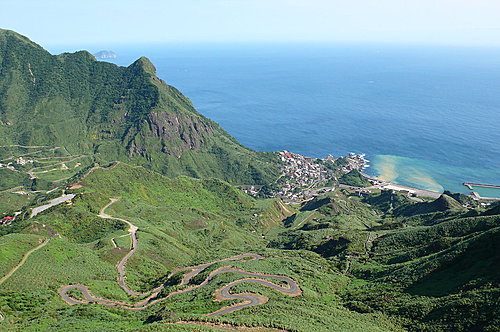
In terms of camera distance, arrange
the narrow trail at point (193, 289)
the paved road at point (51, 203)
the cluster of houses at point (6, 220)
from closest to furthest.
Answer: the narrow trail at point (193, 289) → the paved road at point (51, 203) → the cluster of houses at point (6, 220)

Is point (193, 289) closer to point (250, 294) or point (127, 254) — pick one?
point (250, 294)

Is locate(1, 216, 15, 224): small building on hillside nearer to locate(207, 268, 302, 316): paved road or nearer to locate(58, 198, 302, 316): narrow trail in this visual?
locate(58, 198, 302, 316): narrow trail

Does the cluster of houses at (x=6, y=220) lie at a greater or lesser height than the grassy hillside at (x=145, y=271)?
lesser

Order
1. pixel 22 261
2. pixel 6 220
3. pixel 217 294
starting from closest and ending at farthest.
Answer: pixel 217 294
pixel 22 261
pixel 6 220

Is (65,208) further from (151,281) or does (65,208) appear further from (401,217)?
(401,217)

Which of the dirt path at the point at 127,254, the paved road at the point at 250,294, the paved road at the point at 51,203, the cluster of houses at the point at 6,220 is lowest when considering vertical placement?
the cluster of houses at the point at 6,220

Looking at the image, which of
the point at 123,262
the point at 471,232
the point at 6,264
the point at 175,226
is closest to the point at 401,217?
the point at 471,232

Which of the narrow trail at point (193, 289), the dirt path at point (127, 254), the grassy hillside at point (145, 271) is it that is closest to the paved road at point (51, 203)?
the grassy hillside at point (145, 271)

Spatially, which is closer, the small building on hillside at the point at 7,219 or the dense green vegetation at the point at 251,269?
the dense green vegetation at the point at 251,269

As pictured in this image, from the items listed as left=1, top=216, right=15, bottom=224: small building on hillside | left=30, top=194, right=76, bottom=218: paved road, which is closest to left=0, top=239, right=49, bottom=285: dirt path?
left=30, top=194, right=76, bottom=218: paved road

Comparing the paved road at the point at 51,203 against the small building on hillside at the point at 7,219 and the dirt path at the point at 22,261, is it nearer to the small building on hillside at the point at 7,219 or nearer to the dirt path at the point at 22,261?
the small building on hillside at the point at 7,219

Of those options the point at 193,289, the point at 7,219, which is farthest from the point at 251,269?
the point at 7,219
